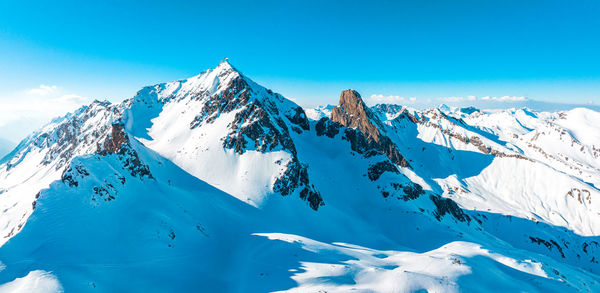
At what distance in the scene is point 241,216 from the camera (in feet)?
213

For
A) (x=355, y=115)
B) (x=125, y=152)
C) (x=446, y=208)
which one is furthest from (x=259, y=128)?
(x=355, y=115)

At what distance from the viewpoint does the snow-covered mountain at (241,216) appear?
111 ft

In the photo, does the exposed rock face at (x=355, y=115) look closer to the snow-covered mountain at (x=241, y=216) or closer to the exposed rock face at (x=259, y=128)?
the snow-covered mountain at (x=241, y=216)

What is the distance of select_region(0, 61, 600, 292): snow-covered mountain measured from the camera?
33.8 metres

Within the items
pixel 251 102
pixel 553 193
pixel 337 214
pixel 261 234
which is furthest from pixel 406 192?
pixel 553 193

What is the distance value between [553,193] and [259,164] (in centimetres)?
23771

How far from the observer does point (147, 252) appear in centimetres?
3997

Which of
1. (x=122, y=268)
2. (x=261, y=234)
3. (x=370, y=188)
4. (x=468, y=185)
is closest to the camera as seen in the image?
(x=122, y=268)

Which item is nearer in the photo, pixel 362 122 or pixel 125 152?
pixel 125 152

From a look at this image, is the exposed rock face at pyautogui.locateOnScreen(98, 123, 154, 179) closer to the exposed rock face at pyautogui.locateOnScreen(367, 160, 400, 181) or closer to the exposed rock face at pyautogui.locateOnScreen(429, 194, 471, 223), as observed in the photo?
the exposed rock face at pyautogui.locateOnScreen(367, 160, 400, 181)

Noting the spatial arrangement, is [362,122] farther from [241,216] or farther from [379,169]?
[241,216]

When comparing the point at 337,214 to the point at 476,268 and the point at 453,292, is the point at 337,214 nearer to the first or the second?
the point at 476,268

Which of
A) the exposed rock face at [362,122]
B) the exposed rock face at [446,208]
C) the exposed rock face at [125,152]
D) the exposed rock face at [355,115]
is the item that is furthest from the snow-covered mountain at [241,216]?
the exposed rock face at [355,115]

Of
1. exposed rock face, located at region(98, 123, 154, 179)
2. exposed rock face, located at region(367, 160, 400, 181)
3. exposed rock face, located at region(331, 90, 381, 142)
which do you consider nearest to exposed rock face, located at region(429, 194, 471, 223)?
exposed rock face, located at region(367, 160, 400, 181)
